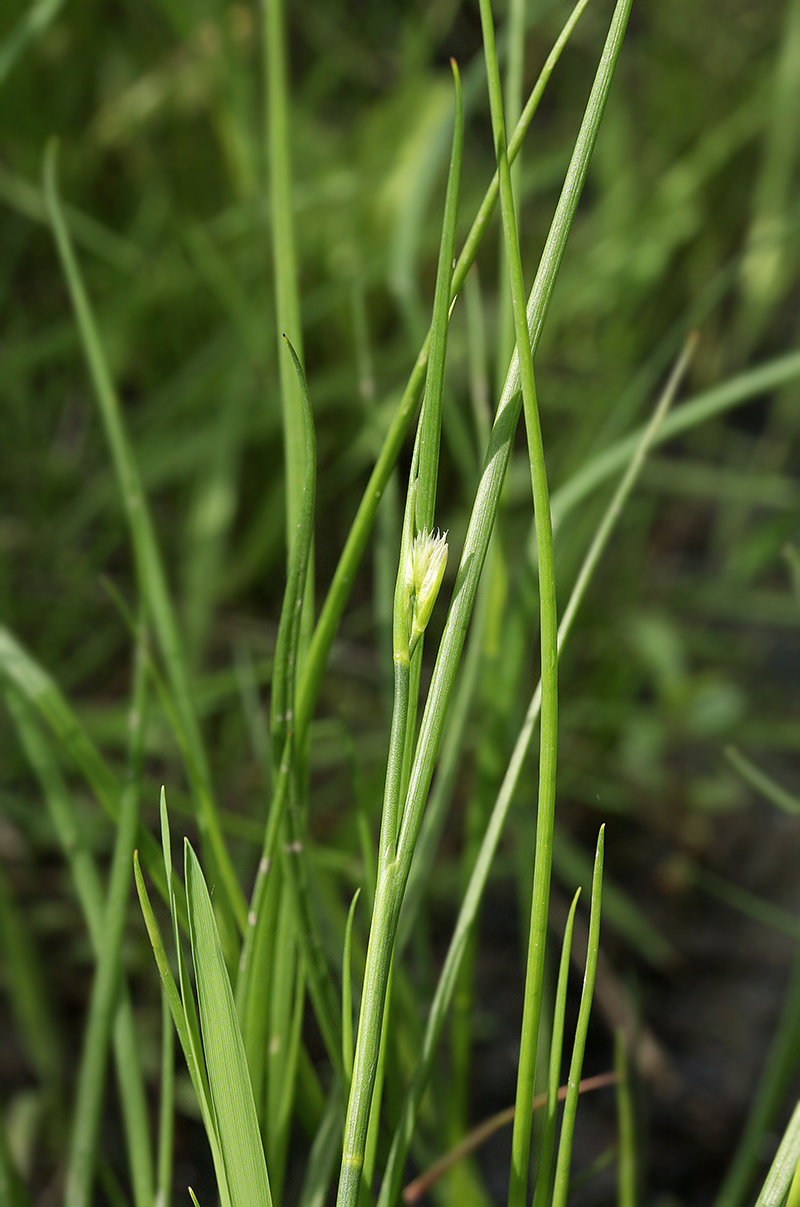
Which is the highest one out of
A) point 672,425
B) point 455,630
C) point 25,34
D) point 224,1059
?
point 25,34

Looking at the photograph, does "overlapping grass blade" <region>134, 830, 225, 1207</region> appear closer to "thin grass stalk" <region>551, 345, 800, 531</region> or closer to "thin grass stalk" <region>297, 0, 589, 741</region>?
"thin grass stalk" <region>297, 0, 589, 741</region>

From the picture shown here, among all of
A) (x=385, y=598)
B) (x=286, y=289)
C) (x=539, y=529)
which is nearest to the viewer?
(x=539, y=529)

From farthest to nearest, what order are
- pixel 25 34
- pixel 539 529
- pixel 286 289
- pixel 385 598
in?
pixel 25 34 → pixel 385 598 → pixel 286 289 → pixel 539 529

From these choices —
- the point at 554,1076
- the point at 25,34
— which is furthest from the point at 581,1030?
the point at 25,34

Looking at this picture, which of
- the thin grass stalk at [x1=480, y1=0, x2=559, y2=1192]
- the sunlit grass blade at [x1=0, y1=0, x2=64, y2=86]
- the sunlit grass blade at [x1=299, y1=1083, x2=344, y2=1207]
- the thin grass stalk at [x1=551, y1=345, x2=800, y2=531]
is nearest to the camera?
the thin grass stalk at [x1=480, y1=0, x2=559, y2=1192]

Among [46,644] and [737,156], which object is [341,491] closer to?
[46,644]

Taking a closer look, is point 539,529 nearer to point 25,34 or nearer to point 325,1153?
point 325,1153

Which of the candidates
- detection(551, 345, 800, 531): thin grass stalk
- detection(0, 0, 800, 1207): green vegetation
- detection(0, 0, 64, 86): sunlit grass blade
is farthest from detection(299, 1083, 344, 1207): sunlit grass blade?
detection(0, 0, 64, 86): sunlit grass blade

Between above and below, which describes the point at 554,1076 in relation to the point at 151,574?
below
